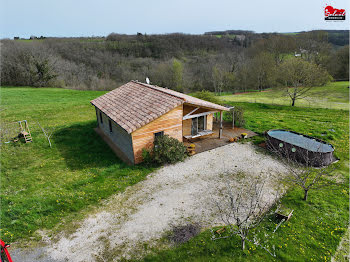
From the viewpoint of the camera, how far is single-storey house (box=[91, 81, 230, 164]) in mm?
14016

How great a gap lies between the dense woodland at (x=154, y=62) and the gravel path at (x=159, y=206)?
24.3 meters

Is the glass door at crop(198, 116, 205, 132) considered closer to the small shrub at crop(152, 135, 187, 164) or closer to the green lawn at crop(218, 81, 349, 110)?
the small shrub at crop(152, 135, 187, 164)

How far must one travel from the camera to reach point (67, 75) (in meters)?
51.6

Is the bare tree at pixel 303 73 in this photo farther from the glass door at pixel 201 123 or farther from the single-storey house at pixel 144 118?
the glass door at pixel 201 123

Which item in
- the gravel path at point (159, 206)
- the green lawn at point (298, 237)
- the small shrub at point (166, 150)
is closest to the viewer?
the green lawn at point (298, 237)

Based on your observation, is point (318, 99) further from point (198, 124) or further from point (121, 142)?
point (121, 142)

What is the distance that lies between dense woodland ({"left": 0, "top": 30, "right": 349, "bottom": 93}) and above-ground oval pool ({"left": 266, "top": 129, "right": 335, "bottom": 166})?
61.7 ft

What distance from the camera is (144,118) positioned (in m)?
14.0

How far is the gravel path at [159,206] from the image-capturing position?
8406 millimetres

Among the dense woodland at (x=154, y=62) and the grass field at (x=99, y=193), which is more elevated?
the dense woodland at (x=154, y=62)

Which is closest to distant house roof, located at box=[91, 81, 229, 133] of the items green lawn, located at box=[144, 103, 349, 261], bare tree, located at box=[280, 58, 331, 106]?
green lawn, located at box=[144, 103, 349, 261]

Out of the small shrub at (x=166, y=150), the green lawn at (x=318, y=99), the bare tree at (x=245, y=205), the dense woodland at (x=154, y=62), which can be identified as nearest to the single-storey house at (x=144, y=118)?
the small shrub at (x=166, y=150)

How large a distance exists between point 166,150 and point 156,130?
1.52 metres

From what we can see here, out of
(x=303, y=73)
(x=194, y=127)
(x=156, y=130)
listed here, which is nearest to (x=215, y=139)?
(x=194, y=127)
